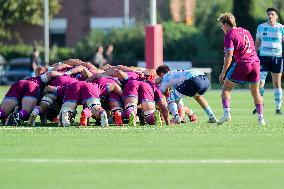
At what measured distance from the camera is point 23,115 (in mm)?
19859

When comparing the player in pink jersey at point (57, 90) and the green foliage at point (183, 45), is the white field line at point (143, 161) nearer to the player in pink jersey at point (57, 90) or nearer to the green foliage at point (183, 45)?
the player in pink jersey at point (57, 90)

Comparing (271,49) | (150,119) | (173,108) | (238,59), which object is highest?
(238,59)

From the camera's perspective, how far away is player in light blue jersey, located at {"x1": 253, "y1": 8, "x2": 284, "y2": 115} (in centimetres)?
2498

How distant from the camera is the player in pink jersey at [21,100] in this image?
19922 mm

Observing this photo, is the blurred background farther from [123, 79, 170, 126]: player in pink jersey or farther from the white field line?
the white field line

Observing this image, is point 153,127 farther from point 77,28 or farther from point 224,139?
point 77,28

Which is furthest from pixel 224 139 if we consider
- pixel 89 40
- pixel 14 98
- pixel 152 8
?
pixel 89 40

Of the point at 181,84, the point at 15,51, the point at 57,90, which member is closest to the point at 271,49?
the point at 181,84

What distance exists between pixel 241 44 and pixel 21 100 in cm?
380

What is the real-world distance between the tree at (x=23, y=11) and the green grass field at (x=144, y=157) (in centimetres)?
4866

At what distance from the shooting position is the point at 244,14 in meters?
51.9

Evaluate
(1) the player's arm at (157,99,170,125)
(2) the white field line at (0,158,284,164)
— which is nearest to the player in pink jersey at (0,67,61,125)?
(1) the player's arm at (157,99,170,125)

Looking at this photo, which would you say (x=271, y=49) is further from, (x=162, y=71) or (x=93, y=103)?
(x=93, y=103)

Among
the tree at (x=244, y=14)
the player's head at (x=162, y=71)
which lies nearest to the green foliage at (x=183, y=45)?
the tree at (x=244, y=14)
